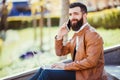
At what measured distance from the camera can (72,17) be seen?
3998 millimetres

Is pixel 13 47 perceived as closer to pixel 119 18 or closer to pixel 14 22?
pixel 14 22

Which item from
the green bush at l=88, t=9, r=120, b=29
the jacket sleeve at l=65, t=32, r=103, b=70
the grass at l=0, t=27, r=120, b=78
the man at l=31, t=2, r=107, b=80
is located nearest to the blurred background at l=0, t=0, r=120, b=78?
the grass at l=0, t=27, r=120, b=78

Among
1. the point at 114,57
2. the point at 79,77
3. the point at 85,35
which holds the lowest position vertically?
the point at 114,57

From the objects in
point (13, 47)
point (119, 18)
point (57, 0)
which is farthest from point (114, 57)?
point (13, 47)

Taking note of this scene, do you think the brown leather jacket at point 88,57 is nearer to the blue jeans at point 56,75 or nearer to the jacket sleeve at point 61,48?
the blue jeans at point 56,75

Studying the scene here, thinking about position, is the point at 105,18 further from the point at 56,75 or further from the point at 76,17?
the point at 56,75

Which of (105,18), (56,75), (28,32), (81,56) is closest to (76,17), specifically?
(81,56)

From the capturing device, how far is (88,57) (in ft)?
12.5

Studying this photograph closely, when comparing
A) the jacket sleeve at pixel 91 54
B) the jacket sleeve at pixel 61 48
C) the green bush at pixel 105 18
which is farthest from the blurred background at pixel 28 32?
the jacket sleeve at pixel 91 54

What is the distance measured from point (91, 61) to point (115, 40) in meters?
2.73

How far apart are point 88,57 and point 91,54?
53 mm

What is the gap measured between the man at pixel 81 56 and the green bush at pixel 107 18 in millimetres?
2259

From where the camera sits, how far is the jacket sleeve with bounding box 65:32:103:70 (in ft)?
12.4

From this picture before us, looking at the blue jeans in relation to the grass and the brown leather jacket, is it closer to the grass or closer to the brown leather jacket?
the brown leather jacket
